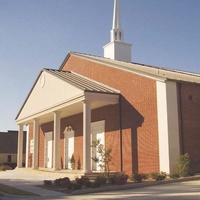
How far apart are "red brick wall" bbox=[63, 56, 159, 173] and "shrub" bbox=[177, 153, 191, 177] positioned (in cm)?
155

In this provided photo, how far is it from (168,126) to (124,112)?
4.51 meters

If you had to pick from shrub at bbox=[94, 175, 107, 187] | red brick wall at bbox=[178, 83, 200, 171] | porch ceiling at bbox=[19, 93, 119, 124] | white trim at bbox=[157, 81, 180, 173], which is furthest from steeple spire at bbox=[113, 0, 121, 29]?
shrub at bbox=[94, 175, 107, 187]

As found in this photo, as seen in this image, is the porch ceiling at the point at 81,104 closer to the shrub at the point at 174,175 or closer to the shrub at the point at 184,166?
the shrub at the point at 184,166

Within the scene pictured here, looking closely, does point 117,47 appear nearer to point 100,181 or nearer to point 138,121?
point 138,121

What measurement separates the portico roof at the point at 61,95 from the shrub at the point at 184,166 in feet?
22.7

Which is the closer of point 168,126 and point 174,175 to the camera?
point 174,175

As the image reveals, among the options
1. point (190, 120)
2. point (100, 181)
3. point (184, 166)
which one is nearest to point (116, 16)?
point (190, 120)

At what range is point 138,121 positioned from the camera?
21969 millimetres

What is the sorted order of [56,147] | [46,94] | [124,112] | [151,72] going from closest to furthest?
[151,72]
[124,112]
[56,147]
[46,94]

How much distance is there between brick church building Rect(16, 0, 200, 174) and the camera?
65.4 feet

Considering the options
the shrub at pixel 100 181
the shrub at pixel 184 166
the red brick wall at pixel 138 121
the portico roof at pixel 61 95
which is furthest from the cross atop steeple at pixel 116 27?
the shrub at pixel 100 181

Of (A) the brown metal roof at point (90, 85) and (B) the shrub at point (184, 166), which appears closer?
(B) the shrub at point (184, 166)

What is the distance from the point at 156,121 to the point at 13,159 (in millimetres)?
46214

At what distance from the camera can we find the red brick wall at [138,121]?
67.8ft
